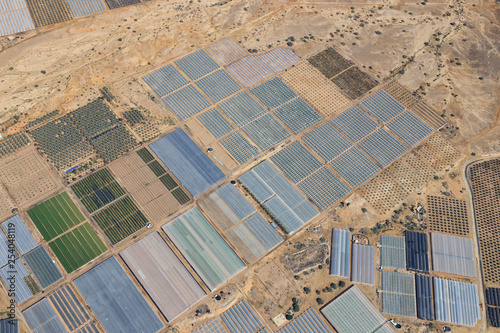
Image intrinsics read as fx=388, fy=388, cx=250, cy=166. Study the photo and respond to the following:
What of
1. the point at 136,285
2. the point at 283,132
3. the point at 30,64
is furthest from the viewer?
the point at 30,64

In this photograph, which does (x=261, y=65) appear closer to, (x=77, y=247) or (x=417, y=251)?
(x=417, y=251)

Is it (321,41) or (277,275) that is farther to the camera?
(321,41)

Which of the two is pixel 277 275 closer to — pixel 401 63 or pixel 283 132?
pixel 283 132

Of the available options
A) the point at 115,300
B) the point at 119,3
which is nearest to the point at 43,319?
the point at 115,300

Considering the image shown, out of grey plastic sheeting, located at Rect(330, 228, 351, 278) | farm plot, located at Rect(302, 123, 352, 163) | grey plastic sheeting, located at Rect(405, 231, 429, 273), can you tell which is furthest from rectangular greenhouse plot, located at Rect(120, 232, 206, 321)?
grey plastic sheeting, located at Rect(405, 231, 429, 273)

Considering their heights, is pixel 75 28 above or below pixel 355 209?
above

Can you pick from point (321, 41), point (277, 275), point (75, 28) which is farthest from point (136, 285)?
point (321, 41)

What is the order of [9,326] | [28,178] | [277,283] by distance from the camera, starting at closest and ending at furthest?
[9,326]
[277,283]
[28,178]
